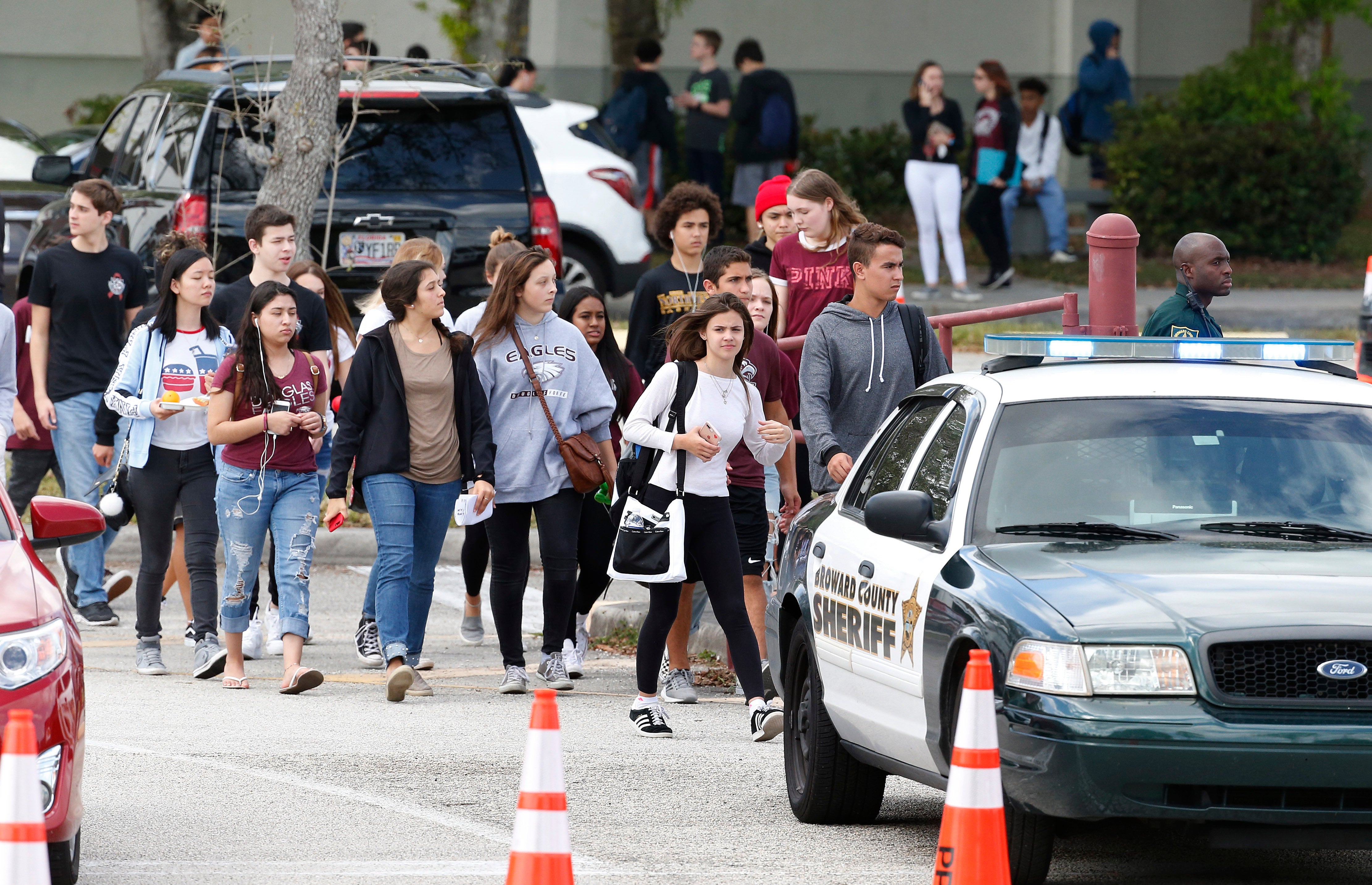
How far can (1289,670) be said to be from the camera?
505cm

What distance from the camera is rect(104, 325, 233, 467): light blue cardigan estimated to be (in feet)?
30.5

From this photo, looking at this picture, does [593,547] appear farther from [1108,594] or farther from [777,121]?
[777,121]

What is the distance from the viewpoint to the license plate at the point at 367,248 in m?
13.2

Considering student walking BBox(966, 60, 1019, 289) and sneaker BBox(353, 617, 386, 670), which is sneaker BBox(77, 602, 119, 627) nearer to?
sneaker BBox(353, 617, 386, 670)

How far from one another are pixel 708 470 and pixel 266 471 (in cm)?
204

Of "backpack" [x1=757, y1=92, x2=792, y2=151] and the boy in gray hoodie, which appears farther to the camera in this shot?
"backpack" [x1=757, y1=92, x2=792, y2=151]

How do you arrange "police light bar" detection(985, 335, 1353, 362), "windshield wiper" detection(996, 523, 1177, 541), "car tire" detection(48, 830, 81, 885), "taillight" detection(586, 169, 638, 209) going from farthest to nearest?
"taillight" detection(586, 169, 638, 209) → "police light bar" detection(985, 335, 1353, 362) → "windshield wiper" detection(996, 523, 1177, 541) → "car tire" detection(48, 830, 81, 885)

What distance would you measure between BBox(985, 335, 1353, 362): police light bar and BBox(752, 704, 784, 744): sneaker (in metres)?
2.06

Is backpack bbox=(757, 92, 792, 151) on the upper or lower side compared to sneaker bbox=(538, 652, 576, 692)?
upper

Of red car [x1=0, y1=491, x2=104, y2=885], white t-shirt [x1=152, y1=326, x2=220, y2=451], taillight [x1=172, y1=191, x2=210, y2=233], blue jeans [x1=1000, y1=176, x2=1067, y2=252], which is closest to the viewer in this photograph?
red car [x1=0, y1=491, x2=104, y2=885]

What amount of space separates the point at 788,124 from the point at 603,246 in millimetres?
4387

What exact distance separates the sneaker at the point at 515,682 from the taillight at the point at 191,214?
491cm

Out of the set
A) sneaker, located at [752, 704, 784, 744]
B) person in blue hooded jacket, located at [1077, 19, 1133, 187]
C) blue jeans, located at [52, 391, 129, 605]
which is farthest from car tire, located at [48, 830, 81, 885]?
person in blue hooded jacket, located at [1077, 19, 1133, 187]

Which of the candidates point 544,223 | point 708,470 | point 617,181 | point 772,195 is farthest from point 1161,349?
point 617,181
